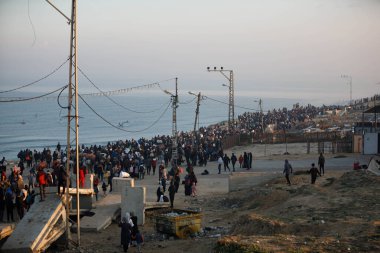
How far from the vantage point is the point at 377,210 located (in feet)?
53.6

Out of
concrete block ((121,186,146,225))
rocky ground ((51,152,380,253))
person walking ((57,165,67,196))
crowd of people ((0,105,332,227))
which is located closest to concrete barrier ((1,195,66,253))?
person walking ((57,165,67,196))

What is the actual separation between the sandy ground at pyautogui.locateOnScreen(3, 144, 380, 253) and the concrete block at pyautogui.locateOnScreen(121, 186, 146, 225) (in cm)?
47

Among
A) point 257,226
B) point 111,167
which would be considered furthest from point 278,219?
point 111,167

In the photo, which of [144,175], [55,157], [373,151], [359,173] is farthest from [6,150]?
[359,173]

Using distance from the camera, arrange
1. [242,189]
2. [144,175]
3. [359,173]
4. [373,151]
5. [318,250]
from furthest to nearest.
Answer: [373,151] → [144,175] → [242,189] → [359,173] → [318,250]

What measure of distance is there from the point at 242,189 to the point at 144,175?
7.56m

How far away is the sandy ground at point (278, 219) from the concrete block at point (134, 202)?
47cm

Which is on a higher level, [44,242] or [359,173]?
[359,173]

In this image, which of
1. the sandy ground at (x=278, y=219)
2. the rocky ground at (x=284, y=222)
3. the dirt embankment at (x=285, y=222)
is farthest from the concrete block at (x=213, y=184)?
the dirt embankment at (x=285, y=222)

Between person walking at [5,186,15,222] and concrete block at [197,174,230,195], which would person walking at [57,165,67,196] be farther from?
concrete block at [197,174,230,195]

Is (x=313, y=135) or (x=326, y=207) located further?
(x=313, y=135)

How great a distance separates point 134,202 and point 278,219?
530cm

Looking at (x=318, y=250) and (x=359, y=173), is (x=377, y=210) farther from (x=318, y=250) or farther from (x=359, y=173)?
(x=359, y=173)

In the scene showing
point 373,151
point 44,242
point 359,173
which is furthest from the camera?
point 373,151
